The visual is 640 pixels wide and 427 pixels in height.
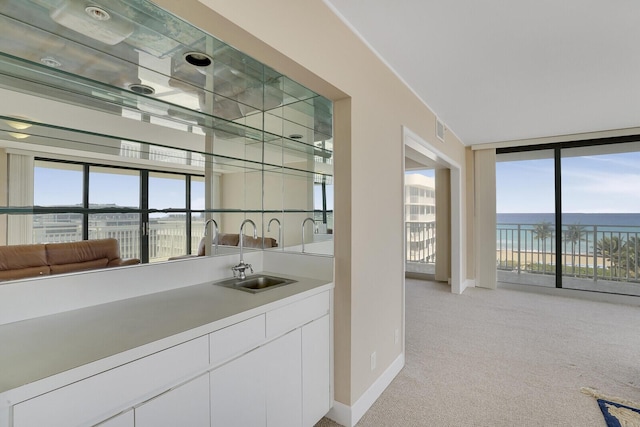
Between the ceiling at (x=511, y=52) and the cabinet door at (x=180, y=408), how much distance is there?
206cm

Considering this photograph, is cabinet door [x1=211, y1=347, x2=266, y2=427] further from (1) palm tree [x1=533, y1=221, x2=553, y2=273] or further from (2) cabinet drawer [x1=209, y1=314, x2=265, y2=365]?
(1) palm tree [x1=533, y1=221, x2=553, y2=273]

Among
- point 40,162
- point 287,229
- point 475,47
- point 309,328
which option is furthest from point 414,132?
point 40,162

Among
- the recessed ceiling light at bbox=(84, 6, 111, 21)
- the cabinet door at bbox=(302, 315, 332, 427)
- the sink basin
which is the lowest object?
the cabinet door at bbox=(302, 315, 332, 427)

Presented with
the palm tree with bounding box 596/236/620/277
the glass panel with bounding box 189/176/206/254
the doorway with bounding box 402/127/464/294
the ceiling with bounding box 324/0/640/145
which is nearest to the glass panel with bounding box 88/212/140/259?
the glass panel with bounding box 189/176/206/254

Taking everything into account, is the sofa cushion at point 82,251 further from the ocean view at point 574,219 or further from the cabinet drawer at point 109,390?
the ocean view at point 574,219

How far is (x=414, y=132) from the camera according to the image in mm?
3045

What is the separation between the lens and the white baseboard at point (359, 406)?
1.97 meters

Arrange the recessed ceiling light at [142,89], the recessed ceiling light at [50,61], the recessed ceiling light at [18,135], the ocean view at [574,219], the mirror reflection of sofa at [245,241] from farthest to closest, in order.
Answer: the ocean view at [574,219] < the mirror reflection of sofa at [245,241] < the recessed ceiling light at [142,89] < the recessed ceiling light at [50,61] < the recessed ceiling light at [18,135]

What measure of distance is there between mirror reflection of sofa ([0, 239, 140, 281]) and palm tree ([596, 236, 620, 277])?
6.95 m

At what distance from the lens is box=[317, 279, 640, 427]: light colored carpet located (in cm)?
208

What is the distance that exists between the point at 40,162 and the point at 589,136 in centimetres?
635

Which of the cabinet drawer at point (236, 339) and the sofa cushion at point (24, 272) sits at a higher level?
the sofa cushion at point (24, 272)

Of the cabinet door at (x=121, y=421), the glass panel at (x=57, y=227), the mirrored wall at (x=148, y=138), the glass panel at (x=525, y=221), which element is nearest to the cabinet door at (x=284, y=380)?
the cabinet door at (x=121, y=421)

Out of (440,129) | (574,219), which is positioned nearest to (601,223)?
(574,219)
